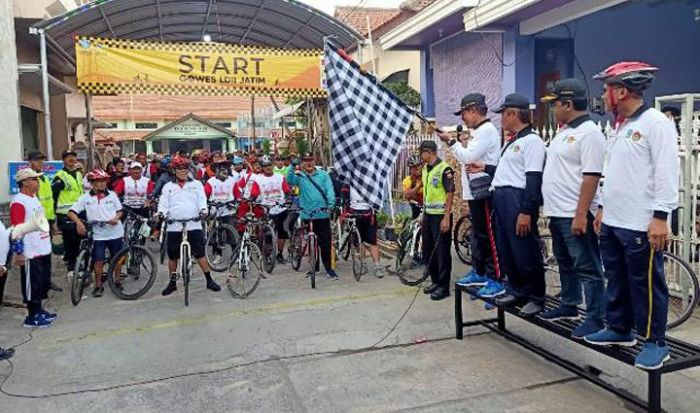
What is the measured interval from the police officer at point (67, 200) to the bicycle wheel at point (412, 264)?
4.63m

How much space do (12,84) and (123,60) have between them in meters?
1.70

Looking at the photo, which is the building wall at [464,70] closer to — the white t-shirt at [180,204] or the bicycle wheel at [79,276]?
the white t-shirt at [180,204]

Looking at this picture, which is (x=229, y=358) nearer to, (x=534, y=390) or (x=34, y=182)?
(x=534, y=390)

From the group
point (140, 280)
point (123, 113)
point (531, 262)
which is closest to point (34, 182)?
point (140, 280)

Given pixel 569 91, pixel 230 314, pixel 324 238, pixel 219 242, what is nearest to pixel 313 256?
pixel 324 238

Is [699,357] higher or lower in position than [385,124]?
lower

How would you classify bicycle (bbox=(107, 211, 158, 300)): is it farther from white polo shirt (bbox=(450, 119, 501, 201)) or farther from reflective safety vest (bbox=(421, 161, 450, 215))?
white polo shirt (bbox=(450, 119, 501, 201))

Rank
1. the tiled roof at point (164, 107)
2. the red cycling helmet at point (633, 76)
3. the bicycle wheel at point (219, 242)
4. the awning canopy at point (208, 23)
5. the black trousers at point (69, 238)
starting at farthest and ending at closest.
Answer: the tiled roof at point (164, 107) → the awning canopy at point (208, 23) → the bicycle wheel at point (219, 242) → the black trousers at point (69, 238) → the red cycling helmet at point (633, 76)

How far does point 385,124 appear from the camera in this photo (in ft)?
20.9

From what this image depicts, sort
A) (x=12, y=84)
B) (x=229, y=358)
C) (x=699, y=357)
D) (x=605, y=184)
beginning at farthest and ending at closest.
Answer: (x=12, y=84), (x=229, y=358), (x=605, y=184), (x=699, y=357)

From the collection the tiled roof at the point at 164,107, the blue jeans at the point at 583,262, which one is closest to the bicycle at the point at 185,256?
the blue jeans at the point at 583,262

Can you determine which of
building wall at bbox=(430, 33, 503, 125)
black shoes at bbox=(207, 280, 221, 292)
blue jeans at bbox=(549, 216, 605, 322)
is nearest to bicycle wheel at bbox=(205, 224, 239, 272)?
black shoes at bbox=(207, 280, 221, 292)

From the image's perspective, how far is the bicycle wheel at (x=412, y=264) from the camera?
24.1 feet

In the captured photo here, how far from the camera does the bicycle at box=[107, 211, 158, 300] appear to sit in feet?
23.1
